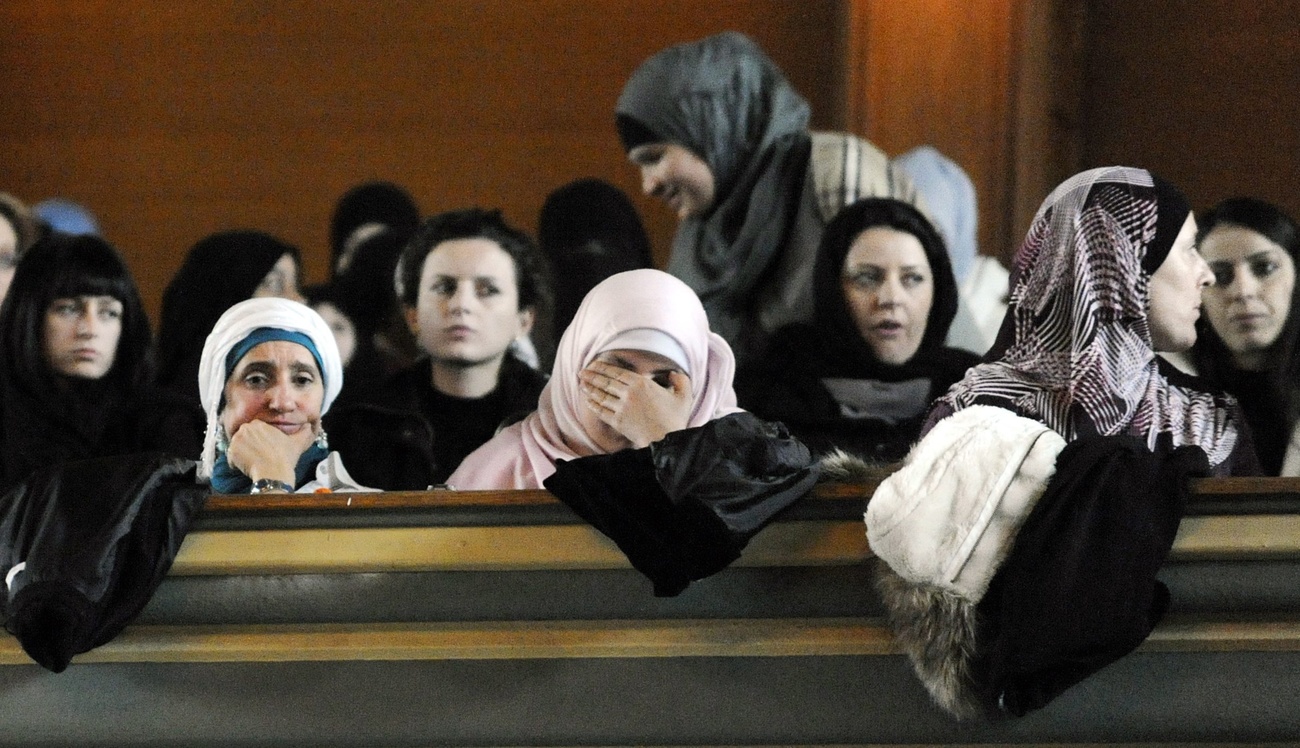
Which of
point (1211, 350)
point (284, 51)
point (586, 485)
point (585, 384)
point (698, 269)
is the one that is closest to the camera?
point (586, 485)

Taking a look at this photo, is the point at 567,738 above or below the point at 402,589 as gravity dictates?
below

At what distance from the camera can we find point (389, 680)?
2562 millimetres

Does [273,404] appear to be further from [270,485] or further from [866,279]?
[866,279]

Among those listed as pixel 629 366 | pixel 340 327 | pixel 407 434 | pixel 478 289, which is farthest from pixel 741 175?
pixel 629 366

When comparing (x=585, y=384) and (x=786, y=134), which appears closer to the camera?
(x=585, y=384)

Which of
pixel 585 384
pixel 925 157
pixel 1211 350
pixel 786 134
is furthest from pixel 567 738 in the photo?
pixel 925 157

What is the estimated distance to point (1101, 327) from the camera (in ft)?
8.73

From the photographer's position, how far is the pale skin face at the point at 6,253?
14.1 ft

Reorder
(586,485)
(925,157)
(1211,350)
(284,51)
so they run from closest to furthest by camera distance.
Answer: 1. (586,485)
2. (1211,350)
3. (925,157)
4. (284,51)

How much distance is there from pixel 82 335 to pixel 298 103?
2.59 meters

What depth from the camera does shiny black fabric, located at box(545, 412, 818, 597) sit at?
241 cm

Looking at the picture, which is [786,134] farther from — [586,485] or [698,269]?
[586,485]

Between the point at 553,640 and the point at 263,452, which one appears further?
the point at 263,452

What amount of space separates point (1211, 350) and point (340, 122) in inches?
136
